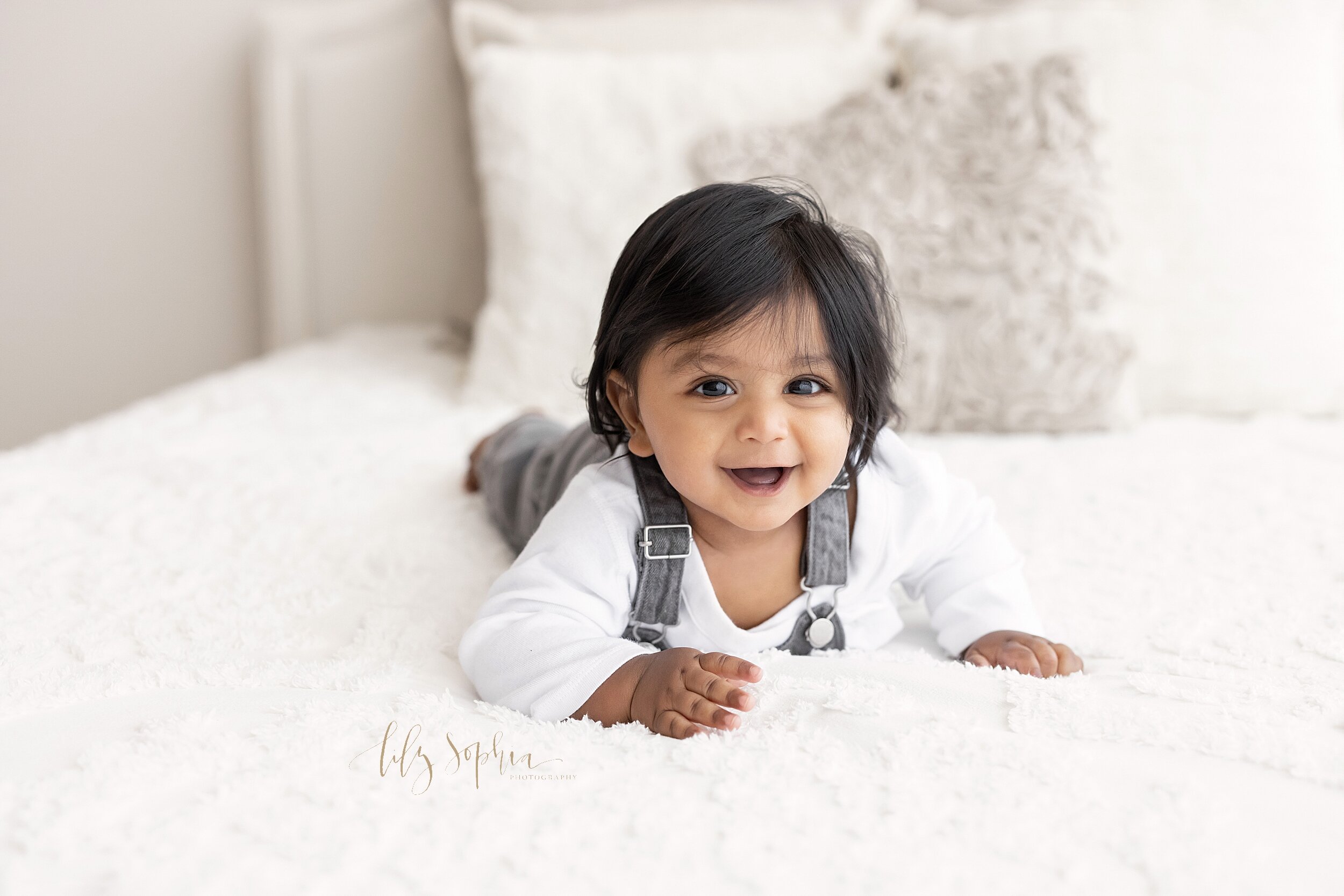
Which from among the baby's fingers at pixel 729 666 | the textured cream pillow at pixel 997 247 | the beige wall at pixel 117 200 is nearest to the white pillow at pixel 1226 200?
the textured cream pillow at pixel 997 247

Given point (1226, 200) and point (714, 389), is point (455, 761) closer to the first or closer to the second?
point (714, 389)

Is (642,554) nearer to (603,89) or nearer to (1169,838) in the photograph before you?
(1169,838)

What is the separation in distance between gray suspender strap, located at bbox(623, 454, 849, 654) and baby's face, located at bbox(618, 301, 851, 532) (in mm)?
53

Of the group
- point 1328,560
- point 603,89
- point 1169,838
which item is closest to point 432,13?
point 603,89

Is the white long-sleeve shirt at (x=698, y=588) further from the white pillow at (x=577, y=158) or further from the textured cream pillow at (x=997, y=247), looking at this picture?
the white pillow at (x=577, y=158)

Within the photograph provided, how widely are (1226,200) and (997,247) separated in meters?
0.36

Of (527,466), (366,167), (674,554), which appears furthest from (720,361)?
(366,167)

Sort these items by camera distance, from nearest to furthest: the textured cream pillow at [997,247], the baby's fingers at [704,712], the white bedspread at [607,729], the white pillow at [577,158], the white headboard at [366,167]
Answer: the white bedspread at [607,729]
the baby's fingers at [704,712]
the textured cream pillow at [997,247]
the white pillow at [577,158]
the white headboard at [366,167]

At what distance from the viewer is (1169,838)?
1.68ft

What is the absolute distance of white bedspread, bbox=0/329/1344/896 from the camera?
20.1 inches

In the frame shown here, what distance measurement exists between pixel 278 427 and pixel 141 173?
3.63ft

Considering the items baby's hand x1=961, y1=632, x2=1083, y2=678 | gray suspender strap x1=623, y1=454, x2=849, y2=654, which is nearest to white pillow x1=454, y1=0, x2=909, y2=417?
gray suspender strap x1=623, y1=454, x2=849, y2=654

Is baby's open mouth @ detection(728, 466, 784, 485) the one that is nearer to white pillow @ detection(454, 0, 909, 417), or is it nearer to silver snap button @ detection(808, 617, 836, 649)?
silver snap button @ detection(808, 617, 836, 649)

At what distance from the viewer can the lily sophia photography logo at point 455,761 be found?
1.97 feet
